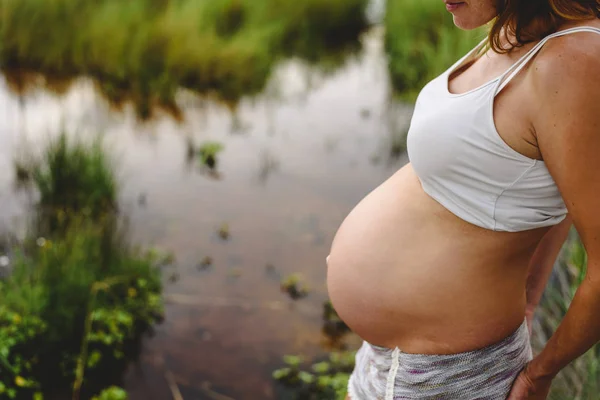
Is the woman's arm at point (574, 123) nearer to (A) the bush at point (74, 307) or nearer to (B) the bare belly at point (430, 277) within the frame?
(B) the bare belly at point (430, 277)

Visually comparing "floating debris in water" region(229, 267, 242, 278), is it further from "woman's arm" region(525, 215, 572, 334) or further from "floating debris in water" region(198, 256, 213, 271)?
"woman's arm" region(525, 215, 572, 334)

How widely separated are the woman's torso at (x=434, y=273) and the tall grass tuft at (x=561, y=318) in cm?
66

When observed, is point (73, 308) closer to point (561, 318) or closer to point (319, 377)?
point (319, 377)

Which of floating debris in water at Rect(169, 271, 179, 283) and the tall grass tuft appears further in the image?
floating debris in water at Rect(169, 271, 179, 283)

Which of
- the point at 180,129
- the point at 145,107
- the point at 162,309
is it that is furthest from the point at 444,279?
the point at 145,107

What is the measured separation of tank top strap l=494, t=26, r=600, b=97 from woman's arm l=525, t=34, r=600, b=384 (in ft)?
0.05

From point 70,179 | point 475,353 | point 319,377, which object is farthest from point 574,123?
point 70,179

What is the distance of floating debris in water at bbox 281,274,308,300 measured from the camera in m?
3.73

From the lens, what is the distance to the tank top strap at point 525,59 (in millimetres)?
973

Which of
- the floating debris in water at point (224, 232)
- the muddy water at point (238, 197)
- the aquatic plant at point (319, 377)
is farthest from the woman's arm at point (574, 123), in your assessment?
the floating debris in water at point (224, 232)

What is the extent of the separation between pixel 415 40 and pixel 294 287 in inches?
167

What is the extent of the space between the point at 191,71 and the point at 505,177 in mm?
5706

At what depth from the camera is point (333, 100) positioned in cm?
691

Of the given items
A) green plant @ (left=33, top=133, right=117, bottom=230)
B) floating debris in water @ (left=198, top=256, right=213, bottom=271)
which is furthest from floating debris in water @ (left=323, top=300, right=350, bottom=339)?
green plant @ (left=33, top=133, right=117, bottom=230)
